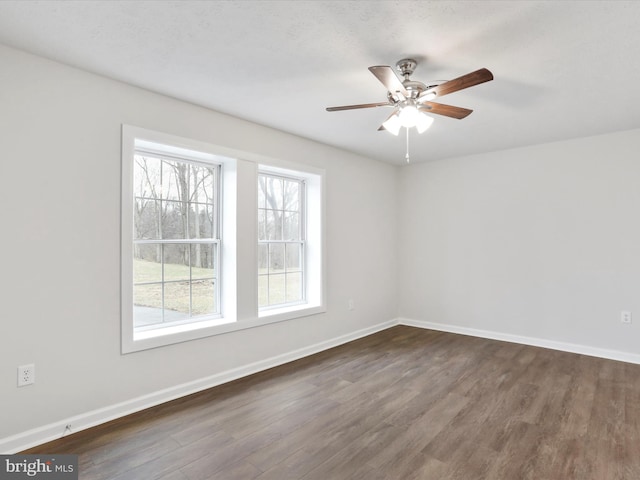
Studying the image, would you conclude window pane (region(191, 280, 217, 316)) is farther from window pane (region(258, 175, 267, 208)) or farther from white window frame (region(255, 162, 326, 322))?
window pane (region(258, 175, 267, 208))

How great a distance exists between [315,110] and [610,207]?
346 cm

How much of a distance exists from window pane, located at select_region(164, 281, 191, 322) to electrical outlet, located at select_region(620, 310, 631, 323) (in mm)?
4574

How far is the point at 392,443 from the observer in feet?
7.42

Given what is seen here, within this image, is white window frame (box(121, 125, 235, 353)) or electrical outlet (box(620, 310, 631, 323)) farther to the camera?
electrical outlet (box(620, 310, 631, 323))

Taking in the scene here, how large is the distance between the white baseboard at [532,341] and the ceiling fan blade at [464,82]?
3599mm

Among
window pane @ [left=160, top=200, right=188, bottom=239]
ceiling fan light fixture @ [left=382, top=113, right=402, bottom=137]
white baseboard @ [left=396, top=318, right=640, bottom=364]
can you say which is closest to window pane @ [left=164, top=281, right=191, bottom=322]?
window pane @ [left=160, top=200, right=188, bottom=239]

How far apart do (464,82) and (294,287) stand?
291cm

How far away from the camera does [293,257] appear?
427cm

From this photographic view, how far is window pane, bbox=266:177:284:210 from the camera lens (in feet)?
13.1

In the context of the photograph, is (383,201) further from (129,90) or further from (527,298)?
(129,90)

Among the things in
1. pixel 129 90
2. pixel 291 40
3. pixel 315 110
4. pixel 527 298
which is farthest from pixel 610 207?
pixel 129 90

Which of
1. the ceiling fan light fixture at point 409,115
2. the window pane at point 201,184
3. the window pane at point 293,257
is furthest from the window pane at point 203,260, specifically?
the ceiling fan light fixture at point 409,115

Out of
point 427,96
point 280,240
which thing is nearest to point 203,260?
point 280,240

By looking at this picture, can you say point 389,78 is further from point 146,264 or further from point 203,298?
point 203,298
